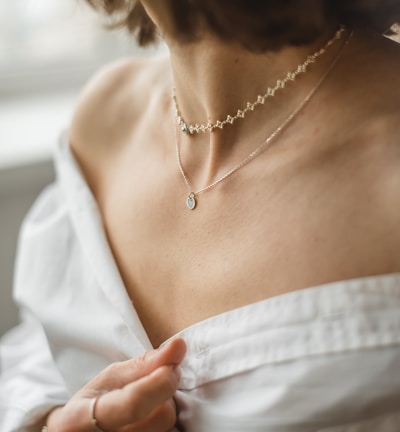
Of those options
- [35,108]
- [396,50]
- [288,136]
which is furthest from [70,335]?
[35,108]

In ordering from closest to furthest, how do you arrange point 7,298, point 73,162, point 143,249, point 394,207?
point 394,207, point 143,249, point 73,162, point 7,298

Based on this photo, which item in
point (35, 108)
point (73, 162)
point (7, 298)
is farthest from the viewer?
point (35, 108)

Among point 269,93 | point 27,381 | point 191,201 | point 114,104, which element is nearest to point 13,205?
point 114,104

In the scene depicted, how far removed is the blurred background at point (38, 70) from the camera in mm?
1663

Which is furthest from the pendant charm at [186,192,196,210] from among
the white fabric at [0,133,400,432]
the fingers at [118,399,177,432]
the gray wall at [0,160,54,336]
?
the gray wall at [0,160,54,336]

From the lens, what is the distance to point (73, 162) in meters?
1.12

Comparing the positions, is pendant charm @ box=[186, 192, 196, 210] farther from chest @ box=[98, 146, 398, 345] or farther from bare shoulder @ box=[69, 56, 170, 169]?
bare shoulder @ box=[69, 56, 170, 169]

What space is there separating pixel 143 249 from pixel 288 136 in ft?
0.88

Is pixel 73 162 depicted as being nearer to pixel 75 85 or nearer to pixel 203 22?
pixel 203 22

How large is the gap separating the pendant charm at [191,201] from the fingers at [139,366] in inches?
8.2

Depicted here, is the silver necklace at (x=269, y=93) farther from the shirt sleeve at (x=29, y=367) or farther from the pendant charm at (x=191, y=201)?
the shirt sleeve at (x=29, y=367)

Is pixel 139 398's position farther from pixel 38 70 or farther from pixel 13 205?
pixel 38 70

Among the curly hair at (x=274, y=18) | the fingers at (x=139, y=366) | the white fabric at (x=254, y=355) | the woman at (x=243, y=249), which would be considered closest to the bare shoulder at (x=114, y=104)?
the woman at (x=243, y=249)

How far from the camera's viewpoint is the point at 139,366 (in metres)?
0.75
